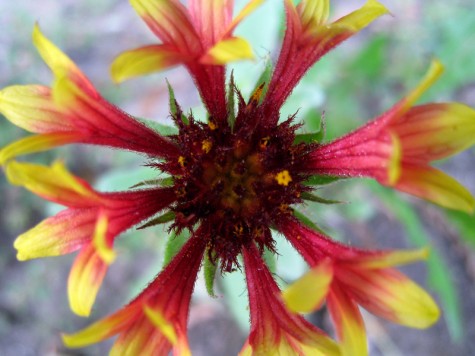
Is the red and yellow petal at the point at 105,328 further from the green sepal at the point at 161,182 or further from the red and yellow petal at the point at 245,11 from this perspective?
the red and yellow petal at the point at 245,11

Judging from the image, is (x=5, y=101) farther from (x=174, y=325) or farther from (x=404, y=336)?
(x=404, y=336)

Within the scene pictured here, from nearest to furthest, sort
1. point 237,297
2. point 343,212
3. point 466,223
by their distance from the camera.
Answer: point 237,297, point 466,223, point 343,212

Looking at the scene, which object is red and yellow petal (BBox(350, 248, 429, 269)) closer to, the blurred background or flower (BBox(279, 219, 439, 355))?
flower (BBox(279, 219, 439, 355))

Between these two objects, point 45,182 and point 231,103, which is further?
point 231,103

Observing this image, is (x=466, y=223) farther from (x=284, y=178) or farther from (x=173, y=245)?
(x=173, y=245)

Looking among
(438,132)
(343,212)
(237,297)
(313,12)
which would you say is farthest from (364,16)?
(343,212)

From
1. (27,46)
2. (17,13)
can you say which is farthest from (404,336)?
(17,13)

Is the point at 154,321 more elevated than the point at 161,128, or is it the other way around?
the point at 161,128
